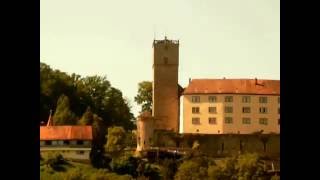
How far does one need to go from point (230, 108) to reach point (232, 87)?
1.69 metres

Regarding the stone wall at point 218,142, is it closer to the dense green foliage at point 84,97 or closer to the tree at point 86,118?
the tree at point 86,118

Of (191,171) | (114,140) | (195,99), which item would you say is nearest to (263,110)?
(195,99)

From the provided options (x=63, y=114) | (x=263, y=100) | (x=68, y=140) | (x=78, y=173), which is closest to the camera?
(x=78, y=173)

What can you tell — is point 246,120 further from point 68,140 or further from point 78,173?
point 78,173

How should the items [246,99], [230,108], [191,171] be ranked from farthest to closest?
[246,99], [230,108], [191,171]

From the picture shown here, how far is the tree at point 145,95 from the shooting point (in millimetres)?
59062

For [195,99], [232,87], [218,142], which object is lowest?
[218,142]

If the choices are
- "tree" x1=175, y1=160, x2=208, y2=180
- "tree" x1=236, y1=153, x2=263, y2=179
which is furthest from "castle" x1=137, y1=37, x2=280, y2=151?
"tree" x1=236, y1=153, x2=263, y2=179

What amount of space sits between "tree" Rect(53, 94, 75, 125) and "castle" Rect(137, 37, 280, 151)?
4464mm

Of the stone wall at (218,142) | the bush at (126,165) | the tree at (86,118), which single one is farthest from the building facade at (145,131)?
the tree at (86,118)

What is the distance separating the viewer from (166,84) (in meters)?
54.6

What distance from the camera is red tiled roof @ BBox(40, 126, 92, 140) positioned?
48.2 m

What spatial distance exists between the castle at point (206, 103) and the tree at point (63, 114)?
14.6 ft
